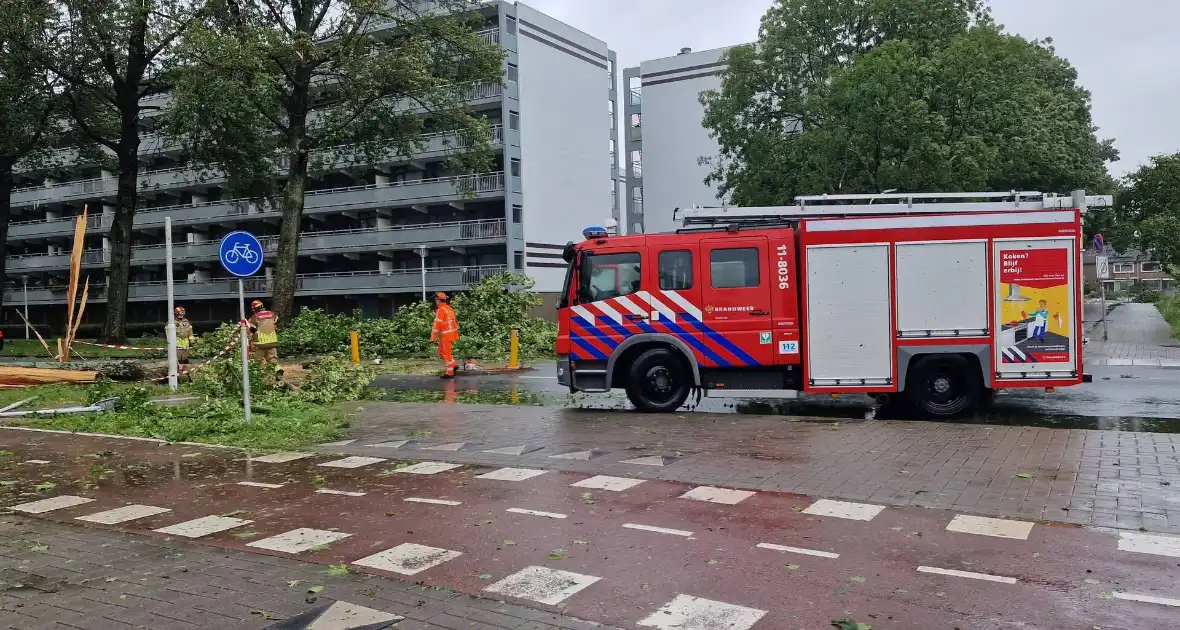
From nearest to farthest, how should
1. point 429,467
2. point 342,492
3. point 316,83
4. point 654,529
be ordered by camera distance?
point 654,529
point 342,492
point 429,467
point 316,83

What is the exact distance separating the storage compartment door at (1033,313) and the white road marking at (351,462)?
25.7 feet

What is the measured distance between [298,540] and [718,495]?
3.26m

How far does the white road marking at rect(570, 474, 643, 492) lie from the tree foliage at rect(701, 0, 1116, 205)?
69.1 feet

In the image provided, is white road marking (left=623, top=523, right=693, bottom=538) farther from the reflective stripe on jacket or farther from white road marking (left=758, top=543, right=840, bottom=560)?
the reflective stripe on jacket

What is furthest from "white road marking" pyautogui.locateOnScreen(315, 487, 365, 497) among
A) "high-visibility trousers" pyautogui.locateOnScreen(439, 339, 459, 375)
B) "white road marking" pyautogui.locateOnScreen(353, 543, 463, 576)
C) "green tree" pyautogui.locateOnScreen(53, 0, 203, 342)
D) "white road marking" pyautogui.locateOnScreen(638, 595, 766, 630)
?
"green tree" pyautogui.locateOnScreen(53, 0, 203, 342)

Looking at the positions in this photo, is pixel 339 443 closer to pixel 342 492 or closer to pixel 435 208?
pixel 342 492

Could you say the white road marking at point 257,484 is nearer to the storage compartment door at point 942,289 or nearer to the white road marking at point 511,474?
the white road marking at point 511,474

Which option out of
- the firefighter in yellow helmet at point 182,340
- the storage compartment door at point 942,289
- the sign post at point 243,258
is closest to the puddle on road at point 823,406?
the storage compartment door at point 942,289

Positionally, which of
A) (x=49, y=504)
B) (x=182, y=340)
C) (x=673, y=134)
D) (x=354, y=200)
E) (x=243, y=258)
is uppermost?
(x=673, y=134)

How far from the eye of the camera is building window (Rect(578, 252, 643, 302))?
40.6 ft

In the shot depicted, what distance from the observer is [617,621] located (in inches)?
177

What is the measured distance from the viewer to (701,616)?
4.55 metres

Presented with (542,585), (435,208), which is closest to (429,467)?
(542,585)

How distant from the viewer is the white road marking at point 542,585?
16.0 ft
